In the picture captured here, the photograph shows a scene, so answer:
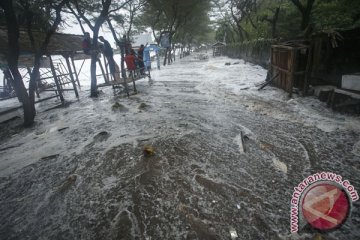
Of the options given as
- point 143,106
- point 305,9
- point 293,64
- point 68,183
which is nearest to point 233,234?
point 68,183

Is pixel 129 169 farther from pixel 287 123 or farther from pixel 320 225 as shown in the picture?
pixel 287 123

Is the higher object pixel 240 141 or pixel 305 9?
pixel 305 9

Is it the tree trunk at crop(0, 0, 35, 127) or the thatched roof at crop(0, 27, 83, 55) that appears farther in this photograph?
the thatched roof at crop(0, 27, 83, 55)

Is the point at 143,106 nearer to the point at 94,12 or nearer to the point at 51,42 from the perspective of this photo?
the point at 51,42

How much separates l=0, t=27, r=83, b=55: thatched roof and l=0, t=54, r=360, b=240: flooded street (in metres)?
4.76

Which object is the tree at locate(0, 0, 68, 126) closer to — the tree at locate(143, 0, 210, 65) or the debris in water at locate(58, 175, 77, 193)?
the debris in water at locate(58, 175, 77, 193)

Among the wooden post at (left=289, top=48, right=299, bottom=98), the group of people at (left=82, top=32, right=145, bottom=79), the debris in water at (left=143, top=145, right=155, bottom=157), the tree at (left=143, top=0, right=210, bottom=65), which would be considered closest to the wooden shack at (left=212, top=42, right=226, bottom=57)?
the tree at (left=143, top=0, right=210, bottom=65)

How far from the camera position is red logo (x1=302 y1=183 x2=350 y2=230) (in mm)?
2615

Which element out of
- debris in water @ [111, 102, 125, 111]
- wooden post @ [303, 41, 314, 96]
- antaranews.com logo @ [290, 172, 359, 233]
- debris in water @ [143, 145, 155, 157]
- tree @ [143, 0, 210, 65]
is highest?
tree @ [143, 0, 210, 65]

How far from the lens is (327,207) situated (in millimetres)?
2717

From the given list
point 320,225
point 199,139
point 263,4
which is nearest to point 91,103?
point 199,139

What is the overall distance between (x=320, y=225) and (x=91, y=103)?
9696mm

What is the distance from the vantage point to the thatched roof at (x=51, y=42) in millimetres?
8941

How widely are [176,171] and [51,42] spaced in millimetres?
12377
